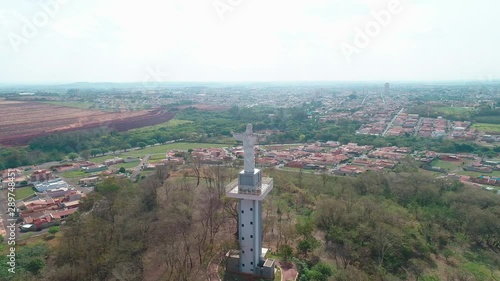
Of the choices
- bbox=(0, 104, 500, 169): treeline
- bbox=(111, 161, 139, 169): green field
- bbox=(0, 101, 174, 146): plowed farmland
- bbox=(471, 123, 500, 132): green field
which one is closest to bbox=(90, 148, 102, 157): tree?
bbox=(0, 104, 500, 169): treeline

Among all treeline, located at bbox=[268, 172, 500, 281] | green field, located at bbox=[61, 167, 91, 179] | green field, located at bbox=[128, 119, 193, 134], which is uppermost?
treeline, located at bbox=[268, 172, 500, 281]

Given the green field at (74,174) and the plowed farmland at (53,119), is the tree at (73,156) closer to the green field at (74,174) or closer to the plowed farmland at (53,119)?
the green field at (74,174)

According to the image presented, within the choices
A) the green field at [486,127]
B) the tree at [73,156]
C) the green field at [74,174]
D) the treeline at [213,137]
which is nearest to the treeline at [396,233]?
the green field at [74,174]

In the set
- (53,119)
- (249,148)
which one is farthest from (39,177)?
(249,148)

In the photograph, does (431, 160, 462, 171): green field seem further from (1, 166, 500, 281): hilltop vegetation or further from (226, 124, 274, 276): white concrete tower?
(226, 124, 274, 276): white concrete tower

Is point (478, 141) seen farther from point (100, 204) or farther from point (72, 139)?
point (72, 139)

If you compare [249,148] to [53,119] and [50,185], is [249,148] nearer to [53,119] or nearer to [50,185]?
[50,185]
